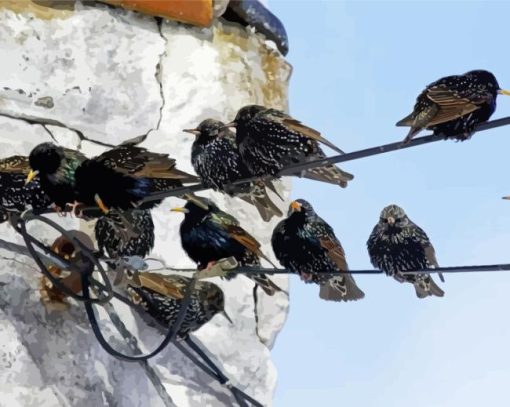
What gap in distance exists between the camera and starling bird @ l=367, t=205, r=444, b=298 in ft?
11.9

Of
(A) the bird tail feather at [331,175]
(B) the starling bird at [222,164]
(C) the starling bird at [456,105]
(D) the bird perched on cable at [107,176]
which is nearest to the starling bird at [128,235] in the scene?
(D) the bird perched on cable at [107,176]

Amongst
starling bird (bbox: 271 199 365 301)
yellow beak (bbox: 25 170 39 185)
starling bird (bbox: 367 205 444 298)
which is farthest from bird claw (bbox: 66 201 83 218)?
starling bird (bbox: 367 205 444 298)

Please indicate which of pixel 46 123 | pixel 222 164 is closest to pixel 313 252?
pixel 222 164

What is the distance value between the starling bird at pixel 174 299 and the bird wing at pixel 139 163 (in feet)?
1.32

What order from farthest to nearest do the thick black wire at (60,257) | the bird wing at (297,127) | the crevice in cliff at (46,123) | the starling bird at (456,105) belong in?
the crevice in cliff at (46,123)
the thick black wire at (60,257)
the bird wing at (297,127)
the starling bird at (456,105)

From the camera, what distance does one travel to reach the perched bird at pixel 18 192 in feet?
12.0

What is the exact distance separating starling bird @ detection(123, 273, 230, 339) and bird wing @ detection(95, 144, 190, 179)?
40 cm

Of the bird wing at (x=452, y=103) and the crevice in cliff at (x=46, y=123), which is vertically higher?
the bird wing at (x=452, y=103)

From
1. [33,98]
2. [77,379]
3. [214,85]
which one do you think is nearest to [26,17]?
[33,98]

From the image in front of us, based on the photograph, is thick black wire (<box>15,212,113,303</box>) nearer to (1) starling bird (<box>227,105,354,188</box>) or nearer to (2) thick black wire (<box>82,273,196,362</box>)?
(2) thick black wire (<box>82,273,196,362</box>)

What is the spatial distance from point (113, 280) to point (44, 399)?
0.44 meters

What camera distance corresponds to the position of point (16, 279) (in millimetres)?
3803

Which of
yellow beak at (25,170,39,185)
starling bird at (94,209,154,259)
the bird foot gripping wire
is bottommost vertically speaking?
starling bird at (94,209,154,259)

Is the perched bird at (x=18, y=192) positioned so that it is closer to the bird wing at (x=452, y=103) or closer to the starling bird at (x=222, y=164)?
the starling bird at (x=222, y=164)
